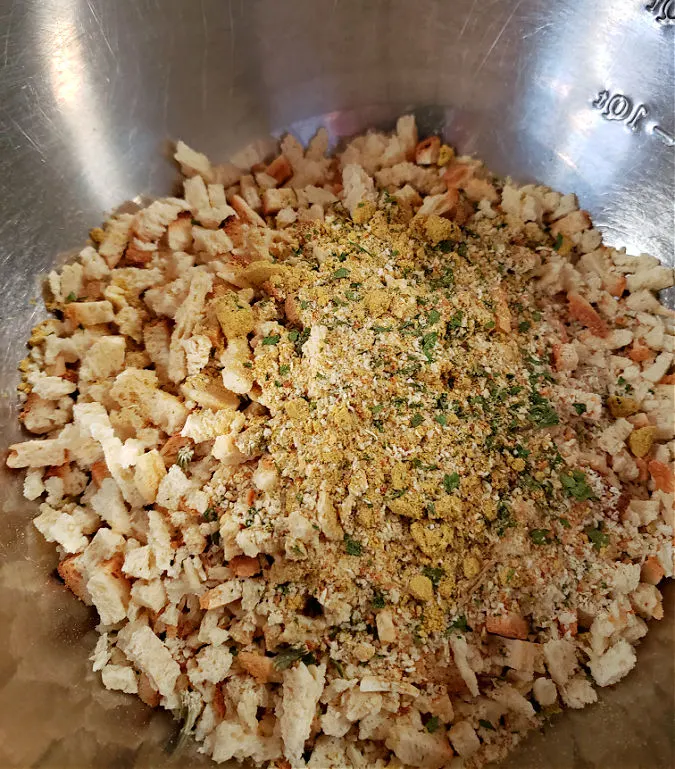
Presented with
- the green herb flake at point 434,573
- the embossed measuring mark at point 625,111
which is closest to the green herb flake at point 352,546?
the green herb flake at point 434,573

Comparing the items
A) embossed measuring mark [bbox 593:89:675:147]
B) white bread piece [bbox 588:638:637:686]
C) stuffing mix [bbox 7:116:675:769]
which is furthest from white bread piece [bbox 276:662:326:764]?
embossed measuring mark [bbox 593:89:675:147]

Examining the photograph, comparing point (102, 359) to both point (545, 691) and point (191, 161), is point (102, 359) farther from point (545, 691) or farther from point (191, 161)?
point (545, 691)

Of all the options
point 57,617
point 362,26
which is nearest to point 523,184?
point 362,26

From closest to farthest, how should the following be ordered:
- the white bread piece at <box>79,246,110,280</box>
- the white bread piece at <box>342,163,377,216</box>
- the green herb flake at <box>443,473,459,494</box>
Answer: the green herb flake at <box>443,473,459,494</box>
the white bread piece at <box>79,246,110,280</box>
the white bread piece at <box>342,163,377,216</box>

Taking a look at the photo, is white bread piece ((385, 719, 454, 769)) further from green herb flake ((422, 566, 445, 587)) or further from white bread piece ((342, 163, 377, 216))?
white bread piece ((342, 163, 377, 216))

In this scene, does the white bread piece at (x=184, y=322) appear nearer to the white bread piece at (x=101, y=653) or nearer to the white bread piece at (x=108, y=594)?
the white bread piece at (x=108, y=594)

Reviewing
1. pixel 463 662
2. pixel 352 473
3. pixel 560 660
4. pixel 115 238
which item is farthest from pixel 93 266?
pixel 560 660
